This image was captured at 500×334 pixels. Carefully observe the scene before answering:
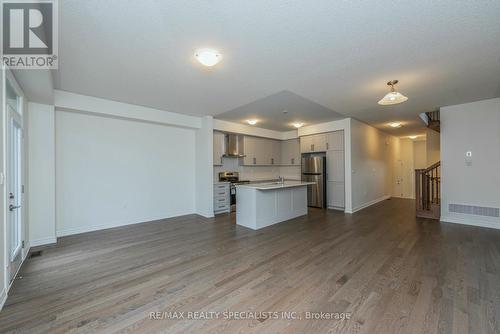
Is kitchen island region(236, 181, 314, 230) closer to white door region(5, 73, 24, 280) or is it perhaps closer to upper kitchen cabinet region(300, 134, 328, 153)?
upper kitchen cabinet region(300, 134, 328, 153)

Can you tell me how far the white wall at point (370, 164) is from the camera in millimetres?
6125

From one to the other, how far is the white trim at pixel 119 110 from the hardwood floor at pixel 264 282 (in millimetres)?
2376

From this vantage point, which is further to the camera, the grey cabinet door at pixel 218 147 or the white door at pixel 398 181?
the white door at pixel 398 181

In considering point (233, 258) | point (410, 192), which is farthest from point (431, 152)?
point (233, 258)

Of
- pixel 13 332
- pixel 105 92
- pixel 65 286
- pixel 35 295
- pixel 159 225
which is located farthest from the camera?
pixel 159 225

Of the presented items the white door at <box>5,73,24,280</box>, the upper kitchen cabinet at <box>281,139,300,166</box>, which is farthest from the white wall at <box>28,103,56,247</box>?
the upper kitchen cabinet at <box>281,139,300,166</box>

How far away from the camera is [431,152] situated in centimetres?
704

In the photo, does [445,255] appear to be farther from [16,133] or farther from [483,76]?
[16,133]

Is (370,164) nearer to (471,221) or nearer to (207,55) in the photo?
(471,221)

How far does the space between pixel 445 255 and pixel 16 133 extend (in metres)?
6.18

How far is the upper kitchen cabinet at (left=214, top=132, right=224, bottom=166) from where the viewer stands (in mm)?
6309

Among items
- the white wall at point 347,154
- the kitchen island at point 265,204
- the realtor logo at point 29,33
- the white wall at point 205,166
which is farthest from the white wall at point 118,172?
the white wall at point 347,154

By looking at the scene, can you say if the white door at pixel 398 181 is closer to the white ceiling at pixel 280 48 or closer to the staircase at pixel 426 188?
the staircase at pixel 426 188

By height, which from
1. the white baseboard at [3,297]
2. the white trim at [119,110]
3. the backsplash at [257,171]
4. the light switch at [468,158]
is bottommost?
the white baseboard at [3,297]
